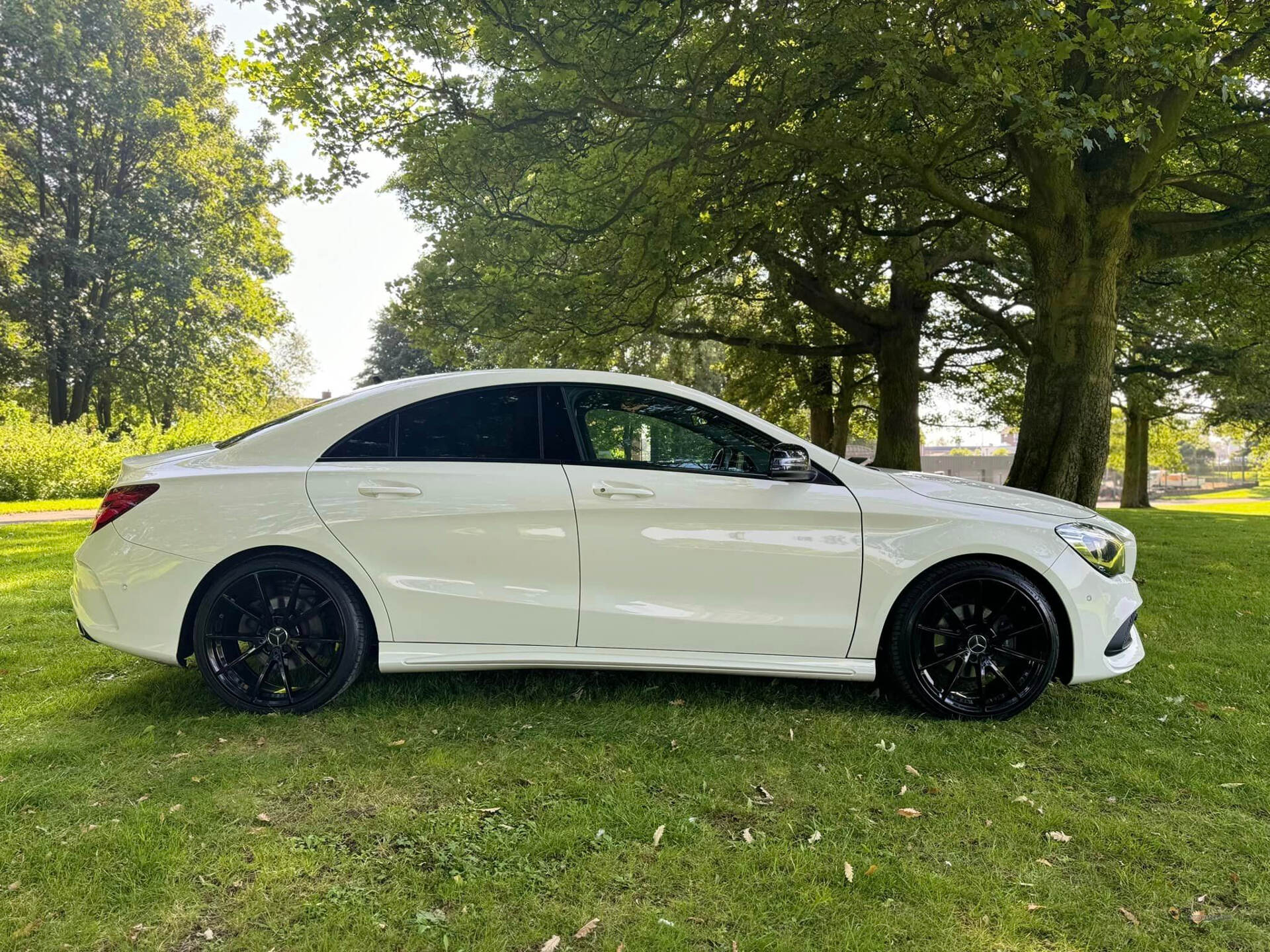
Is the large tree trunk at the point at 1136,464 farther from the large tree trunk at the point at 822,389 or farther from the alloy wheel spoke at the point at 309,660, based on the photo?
the alloy wheel spoke at the point at 309,660

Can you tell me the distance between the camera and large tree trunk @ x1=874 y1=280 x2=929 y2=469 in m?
14.1

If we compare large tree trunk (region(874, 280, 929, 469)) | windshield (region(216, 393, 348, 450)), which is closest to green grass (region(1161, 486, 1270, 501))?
large tree trunk (region(874, 280, 929, 469))

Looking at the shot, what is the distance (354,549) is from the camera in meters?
3.50

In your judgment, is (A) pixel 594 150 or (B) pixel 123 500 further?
(A) pixel 594 150

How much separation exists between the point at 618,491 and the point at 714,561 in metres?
0.57

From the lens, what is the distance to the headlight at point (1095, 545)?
364 cm

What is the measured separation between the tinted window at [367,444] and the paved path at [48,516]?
1099 centimetres

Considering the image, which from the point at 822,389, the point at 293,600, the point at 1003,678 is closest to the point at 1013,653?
the point at 1003,678

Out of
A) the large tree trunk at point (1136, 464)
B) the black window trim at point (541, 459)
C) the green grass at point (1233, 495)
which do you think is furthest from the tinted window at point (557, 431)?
the green grass at point (1233, 495)

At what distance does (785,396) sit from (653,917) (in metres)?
18.6

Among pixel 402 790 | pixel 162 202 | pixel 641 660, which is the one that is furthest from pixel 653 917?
pixel 162 202

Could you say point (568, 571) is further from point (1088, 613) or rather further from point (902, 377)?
point (902, 377)

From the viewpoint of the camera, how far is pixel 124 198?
2416 cm

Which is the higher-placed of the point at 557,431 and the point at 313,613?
the point at 557,431
